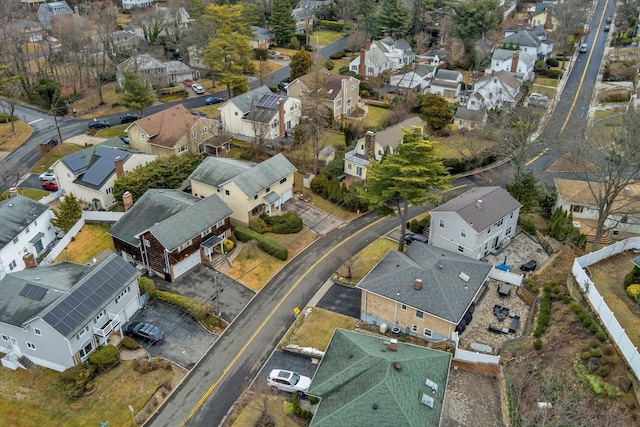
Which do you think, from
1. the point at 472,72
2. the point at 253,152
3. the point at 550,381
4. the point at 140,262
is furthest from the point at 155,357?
the point at 472,72

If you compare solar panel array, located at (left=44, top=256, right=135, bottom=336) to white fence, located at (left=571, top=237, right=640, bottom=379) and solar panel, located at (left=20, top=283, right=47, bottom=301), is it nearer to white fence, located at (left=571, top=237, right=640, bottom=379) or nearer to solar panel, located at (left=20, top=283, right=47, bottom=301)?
solar panel, located at (left=20, top=283, right=47, bottom=301)

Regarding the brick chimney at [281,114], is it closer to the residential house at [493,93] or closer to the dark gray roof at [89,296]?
the residential house at [493,93]

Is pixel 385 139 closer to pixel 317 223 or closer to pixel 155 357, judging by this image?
pixel 317 223

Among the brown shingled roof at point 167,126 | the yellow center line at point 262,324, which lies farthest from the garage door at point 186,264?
the brown shingled roof at point 167,126

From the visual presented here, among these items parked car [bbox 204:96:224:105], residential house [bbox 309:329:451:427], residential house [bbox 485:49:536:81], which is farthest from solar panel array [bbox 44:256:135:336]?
residential house [bbox 485:49:536:81]

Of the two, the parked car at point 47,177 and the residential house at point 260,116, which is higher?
the residential house at point 260,116

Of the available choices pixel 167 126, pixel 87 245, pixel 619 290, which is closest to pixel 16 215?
pixel 87 245
